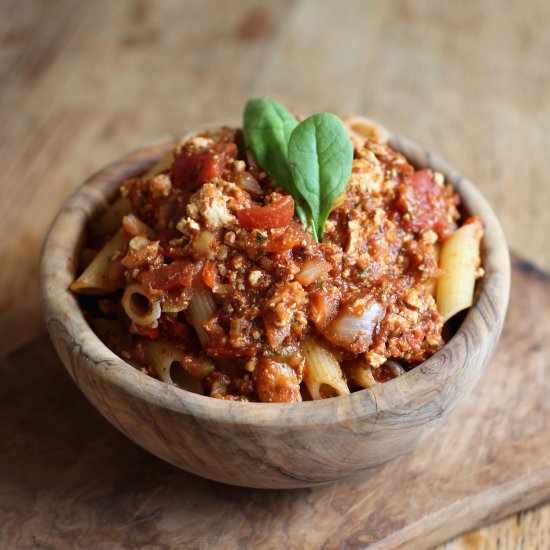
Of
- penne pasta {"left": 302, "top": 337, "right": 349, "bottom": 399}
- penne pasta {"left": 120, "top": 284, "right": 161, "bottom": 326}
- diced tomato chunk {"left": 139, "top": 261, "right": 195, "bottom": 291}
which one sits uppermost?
diced tomato chunk {"left": 139, "top": 261, "right": 195, "bottom": 291}

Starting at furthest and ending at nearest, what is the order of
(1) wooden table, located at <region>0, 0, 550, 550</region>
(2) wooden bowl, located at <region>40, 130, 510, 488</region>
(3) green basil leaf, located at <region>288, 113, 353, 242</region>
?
(1) wooden table, located at <region>0, 0, 550, 550</region> → (3) green basil leaf, located at <region>288, 113, 353, 242</region> → (2) wooden bowl, located at <region>40, 130, 510, 488</region>

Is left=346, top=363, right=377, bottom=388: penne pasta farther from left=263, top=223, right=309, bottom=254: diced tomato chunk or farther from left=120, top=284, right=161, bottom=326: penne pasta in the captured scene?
left=120, top=284, right=161, bottom=326: penne pasta

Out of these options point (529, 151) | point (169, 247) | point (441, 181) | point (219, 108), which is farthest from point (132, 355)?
point (529, 151)

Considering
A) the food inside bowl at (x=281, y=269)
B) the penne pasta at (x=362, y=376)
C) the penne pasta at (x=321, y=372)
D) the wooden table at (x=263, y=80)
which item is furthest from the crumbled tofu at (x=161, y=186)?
the wooden table at (x=263, y=80)

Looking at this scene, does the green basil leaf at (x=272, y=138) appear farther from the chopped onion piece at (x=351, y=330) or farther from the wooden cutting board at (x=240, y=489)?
the wooden cutting board at (x=240, y=489)

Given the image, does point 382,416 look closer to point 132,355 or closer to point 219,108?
point 132,355

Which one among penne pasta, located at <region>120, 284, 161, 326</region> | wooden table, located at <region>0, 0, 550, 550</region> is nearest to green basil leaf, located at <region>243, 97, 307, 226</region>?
penne pasta, located at <region>120, 284, 161, 326</region>

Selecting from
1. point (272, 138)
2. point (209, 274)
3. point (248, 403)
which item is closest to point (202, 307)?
point (209, 274)
